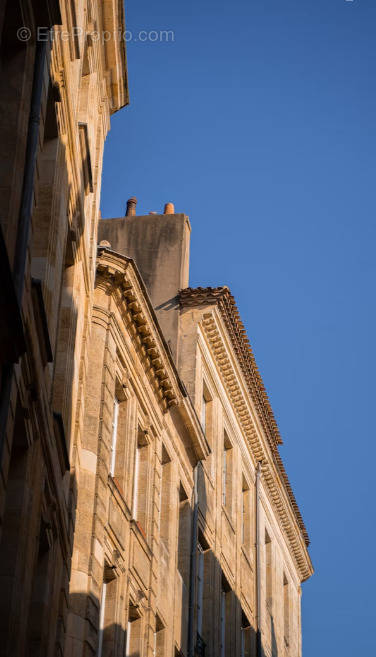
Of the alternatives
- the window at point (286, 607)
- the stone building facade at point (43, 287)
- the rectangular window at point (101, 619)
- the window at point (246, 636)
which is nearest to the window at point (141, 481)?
the rectangular window at point (101, 619)

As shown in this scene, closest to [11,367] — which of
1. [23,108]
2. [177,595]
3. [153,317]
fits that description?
[23,108]

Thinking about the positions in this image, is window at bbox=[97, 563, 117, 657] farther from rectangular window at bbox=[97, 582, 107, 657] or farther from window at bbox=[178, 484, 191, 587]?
window at bbox=[178, 484, 191, 587]

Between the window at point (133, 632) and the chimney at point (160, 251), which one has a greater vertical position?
the chimney at point (160, 251)

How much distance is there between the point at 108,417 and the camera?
75.0 feet

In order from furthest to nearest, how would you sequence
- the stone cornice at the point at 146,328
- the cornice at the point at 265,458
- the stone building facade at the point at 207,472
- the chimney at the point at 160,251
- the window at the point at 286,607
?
the window at the point at 286,607 < the cornice at the point at 265,458 < the chimney at the point at 160,251 < the stone building facade at the point at 207,472 < the stone cornice at the point at 146,328

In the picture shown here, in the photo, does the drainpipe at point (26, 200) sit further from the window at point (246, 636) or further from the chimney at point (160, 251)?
the window at point (246, 636)

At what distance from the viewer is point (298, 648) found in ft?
147

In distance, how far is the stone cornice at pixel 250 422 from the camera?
3253cm

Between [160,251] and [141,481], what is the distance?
29.3 feet

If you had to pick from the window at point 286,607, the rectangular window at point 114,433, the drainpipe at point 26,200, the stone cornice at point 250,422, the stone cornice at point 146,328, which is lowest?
the drainpipe at point 26,200

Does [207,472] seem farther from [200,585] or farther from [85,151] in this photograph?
[85,151]

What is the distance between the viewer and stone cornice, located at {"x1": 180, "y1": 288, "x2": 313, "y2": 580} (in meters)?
32.5

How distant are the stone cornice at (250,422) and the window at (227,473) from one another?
1.27 metres

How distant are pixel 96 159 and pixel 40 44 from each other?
817cm
